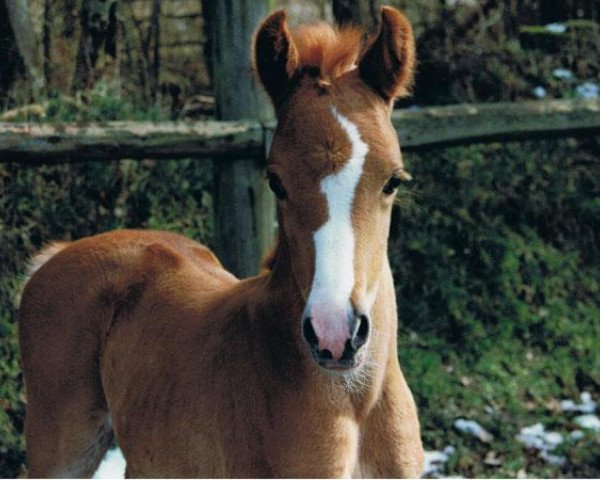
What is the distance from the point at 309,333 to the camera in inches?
106

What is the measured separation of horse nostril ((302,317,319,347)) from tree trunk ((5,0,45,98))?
4284 mm

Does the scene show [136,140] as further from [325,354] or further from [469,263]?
[469,263]

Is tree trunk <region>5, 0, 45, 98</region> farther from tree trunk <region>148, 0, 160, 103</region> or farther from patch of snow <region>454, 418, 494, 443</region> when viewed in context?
patch of snow <region>454, 418, 494, 443</region>

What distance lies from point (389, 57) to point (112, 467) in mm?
2619

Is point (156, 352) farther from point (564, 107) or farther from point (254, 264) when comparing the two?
point (564, 107)

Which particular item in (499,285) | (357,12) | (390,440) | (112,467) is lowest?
(112,467)

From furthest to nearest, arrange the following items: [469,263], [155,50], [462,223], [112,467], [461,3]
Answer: [461,3]
[155,50]
[462,223]
[469,263]
[112,467]

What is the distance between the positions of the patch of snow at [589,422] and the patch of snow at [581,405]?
10 centimetres

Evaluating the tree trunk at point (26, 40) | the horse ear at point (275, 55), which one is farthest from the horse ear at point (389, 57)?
the tree trunk at point (26, 40)

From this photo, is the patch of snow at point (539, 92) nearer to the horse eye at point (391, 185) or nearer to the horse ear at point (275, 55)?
the horse ear at point (275, 55)

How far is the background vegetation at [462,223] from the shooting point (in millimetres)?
5625

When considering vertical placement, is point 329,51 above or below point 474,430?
above

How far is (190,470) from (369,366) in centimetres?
78

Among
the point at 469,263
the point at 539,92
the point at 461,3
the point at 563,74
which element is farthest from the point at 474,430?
the point at 461,3
